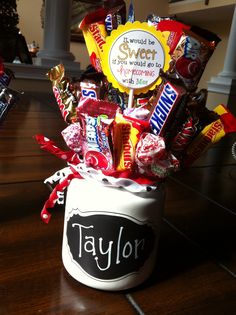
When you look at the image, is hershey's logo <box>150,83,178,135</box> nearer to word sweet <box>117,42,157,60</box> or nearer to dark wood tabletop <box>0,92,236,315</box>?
word sweet <box>117,42,157,60</box>

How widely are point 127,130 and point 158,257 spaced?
200mm

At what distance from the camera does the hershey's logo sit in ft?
1.11

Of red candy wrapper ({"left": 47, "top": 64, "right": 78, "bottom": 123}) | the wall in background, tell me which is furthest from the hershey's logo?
the wall in background

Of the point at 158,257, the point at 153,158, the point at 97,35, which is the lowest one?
the point at 158,257

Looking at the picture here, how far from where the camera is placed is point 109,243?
0.38 m

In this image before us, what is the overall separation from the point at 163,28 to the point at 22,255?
12.3 inches

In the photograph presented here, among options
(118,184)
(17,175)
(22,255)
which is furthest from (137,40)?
(17,175)

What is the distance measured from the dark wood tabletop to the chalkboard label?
2 cm

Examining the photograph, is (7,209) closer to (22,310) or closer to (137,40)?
(22,310)

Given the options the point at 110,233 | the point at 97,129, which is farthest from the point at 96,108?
the point at 110,233

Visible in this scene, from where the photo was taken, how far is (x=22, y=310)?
0.33m

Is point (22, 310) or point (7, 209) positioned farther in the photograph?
point (7, 209)

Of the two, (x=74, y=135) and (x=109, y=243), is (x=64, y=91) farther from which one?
(x=109, y=243)

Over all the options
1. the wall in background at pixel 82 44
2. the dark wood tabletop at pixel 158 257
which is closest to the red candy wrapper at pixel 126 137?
the dark wood tabletop at pixel 158 257
